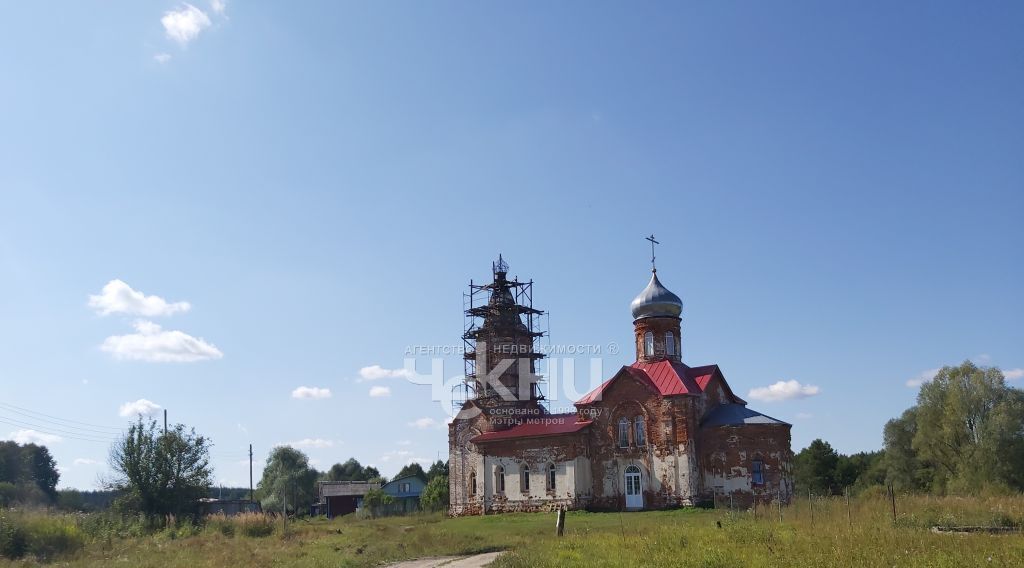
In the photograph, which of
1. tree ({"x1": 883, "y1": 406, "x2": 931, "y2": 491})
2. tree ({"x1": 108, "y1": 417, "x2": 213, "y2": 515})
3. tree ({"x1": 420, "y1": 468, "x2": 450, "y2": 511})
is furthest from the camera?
tree ({"x1": 420, "y1": 468, "x2": 450, "y2": 511})

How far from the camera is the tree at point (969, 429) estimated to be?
4116cm

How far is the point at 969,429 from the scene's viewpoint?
44.1 metres

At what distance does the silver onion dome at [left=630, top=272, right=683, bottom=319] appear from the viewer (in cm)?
3922

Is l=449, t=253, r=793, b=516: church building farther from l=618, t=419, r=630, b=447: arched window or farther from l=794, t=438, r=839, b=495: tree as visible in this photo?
l=794, t=438, r=839, b=495: tree

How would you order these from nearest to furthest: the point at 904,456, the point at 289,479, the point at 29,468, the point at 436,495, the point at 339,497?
the point at 904,456, the point at 436,495, the point at 339,497, the point at 289,479, the point at 29,468

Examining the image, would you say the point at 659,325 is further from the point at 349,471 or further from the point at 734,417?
the point at 349,471

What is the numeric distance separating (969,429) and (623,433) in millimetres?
21006

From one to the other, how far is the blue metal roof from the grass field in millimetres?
6156

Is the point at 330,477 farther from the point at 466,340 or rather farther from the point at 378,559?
the point at 378,559

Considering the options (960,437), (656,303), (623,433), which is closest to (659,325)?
(656,303)

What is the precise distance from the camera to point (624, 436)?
37.0 metres

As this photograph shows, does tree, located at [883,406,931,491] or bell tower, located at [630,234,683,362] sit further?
tree, located at [883,406,931,491]

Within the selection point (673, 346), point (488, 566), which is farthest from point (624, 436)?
point (488, 566)

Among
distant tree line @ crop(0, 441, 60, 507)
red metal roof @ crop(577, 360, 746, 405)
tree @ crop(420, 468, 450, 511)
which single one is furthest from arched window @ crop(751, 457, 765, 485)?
distant tree line @ crop(0, 441, 60, 507)
